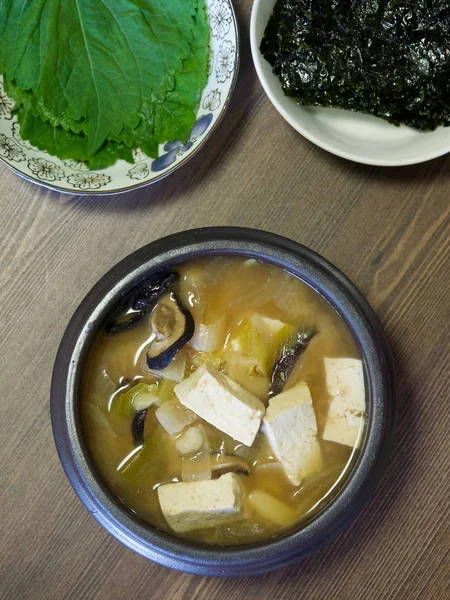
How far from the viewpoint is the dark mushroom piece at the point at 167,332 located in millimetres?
1469

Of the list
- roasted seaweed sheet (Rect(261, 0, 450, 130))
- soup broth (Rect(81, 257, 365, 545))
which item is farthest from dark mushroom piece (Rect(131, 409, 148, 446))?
roasted seaweed sheet (Rect(261, 0, 450, 130))

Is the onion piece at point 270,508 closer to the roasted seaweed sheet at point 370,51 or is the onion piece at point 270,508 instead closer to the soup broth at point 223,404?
the soup broth at point 223,404

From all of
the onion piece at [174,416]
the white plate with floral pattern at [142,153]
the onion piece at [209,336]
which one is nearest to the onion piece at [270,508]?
the onion piece at [174,416]

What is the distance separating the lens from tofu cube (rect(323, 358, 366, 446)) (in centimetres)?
149

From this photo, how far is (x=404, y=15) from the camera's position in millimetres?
1593

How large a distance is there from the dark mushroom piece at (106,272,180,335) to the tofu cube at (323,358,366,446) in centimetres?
A: 47

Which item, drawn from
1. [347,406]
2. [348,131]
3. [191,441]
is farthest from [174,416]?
[348,131]

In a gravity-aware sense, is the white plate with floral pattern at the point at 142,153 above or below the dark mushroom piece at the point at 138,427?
above

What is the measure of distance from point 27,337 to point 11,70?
2.36ft

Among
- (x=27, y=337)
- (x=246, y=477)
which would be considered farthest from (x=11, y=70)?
(x=246, y=477)

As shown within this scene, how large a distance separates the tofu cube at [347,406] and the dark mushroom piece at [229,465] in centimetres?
21

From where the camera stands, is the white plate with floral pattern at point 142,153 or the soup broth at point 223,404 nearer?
the soup broth at point 223,404

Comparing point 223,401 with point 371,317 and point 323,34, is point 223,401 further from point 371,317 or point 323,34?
point 323,34

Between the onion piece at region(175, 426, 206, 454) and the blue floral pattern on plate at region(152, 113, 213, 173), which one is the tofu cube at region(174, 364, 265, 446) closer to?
the onion piece at region(175, 426, 206, 454)
